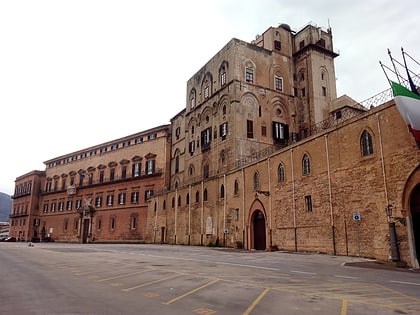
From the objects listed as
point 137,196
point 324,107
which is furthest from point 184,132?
point 324,107

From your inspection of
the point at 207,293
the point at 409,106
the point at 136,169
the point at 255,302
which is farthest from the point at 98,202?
the point at 255,302

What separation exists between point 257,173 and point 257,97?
12.9m

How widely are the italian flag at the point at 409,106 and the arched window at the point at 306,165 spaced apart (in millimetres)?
7866

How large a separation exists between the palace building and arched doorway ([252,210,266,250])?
0.27 feet

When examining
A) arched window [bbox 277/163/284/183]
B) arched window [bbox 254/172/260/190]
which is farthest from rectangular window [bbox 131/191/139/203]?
arched window [bbox 277/163/284/183]

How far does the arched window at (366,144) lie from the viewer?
60.3 feet

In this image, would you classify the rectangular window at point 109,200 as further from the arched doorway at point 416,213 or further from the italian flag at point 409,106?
the italian flag at point 409,106

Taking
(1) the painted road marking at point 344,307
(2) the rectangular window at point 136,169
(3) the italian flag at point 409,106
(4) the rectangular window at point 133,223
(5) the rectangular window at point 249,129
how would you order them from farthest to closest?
(2) the rectangular window at point 136,169, (4) the rectangular window at point 133,223, (5) the rectangular window at point 249,129, (3) the italian flag at point 409,106, (1) the painted road marking at point 344,307

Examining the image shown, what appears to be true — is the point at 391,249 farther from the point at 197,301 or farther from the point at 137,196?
the point at 137,196

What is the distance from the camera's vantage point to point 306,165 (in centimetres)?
2303

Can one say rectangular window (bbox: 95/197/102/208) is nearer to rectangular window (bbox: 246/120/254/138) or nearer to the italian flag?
rectangular window (bbox: 246/120/254/138)

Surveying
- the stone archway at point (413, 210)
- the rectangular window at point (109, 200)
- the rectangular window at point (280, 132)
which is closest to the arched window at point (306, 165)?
the stone archway at point (413, 210)

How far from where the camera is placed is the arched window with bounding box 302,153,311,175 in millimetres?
22728

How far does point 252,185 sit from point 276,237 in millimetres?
4783
